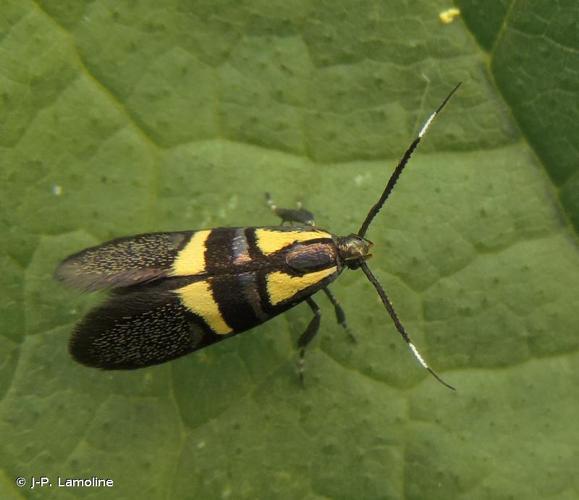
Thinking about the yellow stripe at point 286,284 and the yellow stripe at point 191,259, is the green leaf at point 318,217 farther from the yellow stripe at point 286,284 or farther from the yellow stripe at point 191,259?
the yellow stripe at point 286,284

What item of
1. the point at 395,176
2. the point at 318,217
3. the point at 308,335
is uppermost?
the point at 395,176

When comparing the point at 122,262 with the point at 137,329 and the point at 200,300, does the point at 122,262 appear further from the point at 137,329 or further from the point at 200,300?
the point at 200,300

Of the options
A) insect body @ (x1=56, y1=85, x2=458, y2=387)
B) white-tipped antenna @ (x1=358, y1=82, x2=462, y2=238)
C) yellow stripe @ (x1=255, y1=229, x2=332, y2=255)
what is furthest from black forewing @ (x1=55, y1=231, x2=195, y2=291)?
white-tipped antenna @ (x1=358, y1=82, x2=462, y2=238)

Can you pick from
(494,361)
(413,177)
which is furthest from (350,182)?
(494,361)

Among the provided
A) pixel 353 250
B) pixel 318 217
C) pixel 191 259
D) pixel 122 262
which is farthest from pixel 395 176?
pixel 122 262

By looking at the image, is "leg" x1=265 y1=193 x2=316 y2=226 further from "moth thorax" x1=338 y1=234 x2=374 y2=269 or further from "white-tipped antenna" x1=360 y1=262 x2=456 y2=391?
"white-tipped antenna" x1=360 y1=262 x2=456 y2=391

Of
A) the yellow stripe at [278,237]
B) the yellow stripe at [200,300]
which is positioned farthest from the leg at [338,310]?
the yellow stripe at [200,300]
